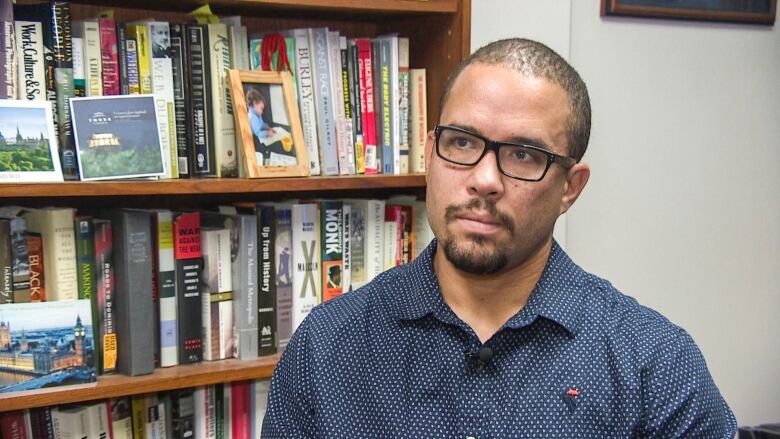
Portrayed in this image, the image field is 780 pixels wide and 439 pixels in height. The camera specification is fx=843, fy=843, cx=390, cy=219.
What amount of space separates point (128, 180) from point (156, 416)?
491 millimetres

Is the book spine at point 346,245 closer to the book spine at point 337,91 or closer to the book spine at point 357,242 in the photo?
the book spine at point 357,242

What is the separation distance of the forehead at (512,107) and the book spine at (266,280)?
2.02ft

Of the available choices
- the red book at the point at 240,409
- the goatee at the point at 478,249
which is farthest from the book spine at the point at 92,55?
the goatee at the point at 478,249

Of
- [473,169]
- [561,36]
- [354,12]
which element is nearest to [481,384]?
[473,169]

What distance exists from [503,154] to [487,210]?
0.28ft

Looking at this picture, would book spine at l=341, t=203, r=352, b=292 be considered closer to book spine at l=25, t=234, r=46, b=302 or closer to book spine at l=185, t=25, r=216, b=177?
book spine at l=185, t=25, r=216, b=177

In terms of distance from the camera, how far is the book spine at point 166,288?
5.46 ft

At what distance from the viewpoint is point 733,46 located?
8.02 feet

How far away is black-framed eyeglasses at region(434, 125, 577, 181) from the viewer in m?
1.21

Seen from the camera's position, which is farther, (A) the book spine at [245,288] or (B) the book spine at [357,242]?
(B) the book spine at [357,242]

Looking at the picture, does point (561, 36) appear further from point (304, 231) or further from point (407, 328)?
point (407, 328)

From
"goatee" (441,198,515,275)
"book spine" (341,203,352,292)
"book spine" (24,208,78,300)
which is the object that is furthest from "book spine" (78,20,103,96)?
"goatee" (441,198,515,275)

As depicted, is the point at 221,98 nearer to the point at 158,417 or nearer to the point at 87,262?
the point at 87,262

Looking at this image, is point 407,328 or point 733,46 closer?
point 407,328
